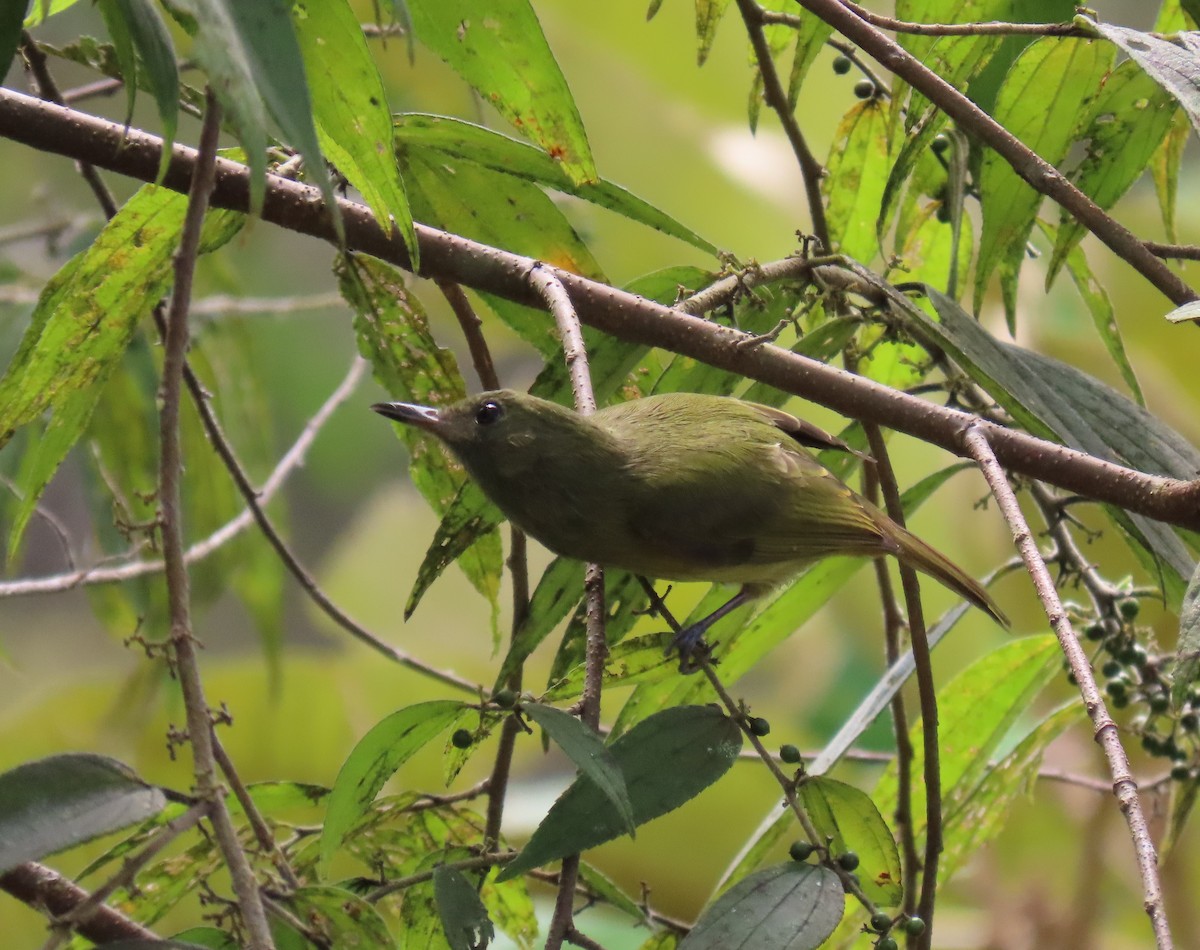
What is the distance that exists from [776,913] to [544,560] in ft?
10.5

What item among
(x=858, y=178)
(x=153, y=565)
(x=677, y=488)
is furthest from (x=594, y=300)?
(x=153, y=565)

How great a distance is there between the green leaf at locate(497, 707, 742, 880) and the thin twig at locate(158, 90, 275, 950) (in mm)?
241

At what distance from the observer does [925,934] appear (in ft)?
3.96

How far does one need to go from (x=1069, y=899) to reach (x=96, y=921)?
3.17 meters

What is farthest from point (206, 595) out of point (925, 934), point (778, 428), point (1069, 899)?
point (1069, 899)

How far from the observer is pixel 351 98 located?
1104 mm

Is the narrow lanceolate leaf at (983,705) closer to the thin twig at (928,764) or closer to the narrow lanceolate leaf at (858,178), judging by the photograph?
the thin twig at (928,764)

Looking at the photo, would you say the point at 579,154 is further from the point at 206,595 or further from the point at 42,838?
the point at 206,595

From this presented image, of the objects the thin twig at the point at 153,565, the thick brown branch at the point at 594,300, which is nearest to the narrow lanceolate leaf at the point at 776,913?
the thick brown branch at the point at 594,300

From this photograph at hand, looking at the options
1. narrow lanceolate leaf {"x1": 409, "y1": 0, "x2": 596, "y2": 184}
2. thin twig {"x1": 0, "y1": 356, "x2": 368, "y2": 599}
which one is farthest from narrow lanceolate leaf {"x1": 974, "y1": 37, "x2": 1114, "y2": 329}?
thin twig {"x1": 0, "y1": 356, "x2": 368, "y2": 599}

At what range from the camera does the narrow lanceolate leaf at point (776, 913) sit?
96 centimetres

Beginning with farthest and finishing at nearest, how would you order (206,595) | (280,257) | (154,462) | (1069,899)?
1. (280,257)
2. (1069,899)
3. (206,595)
4. (154,462)

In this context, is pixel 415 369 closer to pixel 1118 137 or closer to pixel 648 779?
pixel 648 779

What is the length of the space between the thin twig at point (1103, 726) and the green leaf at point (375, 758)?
0.51 m
